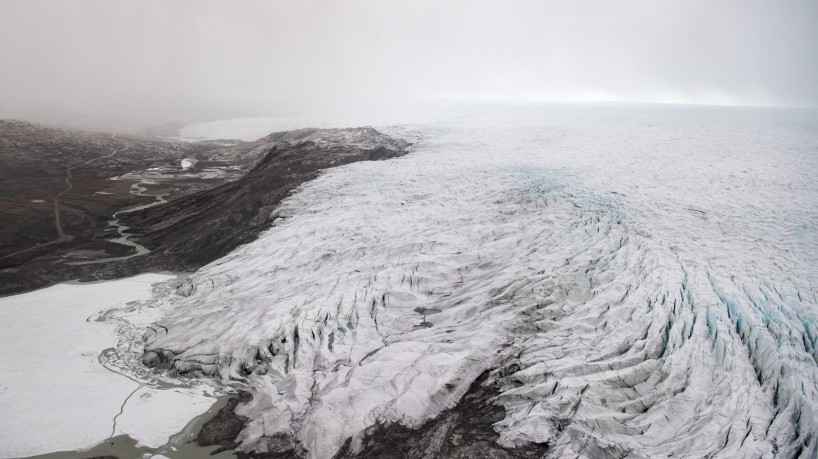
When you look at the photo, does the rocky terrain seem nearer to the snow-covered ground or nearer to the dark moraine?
the snow-covered ground

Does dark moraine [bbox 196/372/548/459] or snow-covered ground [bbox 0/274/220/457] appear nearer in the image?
dark moraine [bbox 196/372/548/459]

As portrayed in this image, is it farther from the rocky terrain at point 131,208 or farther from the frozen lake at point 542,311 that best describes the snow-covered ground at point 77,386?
the rocky terrain at point 131,208

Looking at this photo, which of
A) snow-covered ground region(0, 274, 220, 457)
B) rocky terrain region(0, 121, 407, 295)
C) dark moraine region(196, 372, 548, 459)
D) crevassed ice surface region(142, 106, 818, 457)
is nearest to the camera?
dark moraine region(196, 372, 548, 459)

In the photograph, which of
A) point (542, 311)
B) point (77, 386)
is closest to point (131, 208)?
point (77, 386)

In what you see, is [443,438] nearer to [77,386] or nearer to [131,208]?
[77,386]

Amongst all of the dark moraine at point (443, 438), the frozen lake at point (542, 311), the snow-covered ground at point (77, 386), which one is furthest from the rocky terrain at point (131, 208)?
the dark moraine at point (443, 438)

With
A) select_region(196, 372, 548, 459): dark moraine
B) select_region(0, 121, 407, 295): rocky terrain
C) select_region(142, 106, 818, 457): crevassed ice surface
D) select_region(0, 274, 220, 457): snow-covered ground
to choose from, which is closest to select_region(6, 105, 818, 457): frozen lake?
select_region(142, 106, 818, 457): crevassed ice surface
